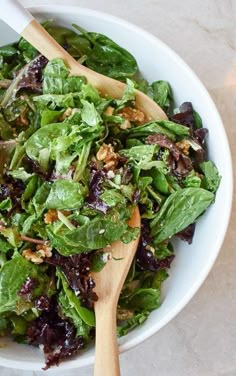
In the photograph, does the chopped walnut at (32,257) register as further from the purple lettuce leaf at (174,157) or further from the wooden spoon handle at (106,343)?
the purple lettuce leaf at (174,157)

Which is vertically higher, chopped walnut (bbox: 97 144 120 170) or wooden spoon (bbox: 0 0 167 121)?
wooden spoon (bbox: 0 0 167 121)

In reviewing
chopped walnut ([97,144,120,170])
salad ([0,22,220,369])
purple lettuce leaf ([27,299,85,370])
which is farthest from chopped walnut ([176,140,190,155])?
purple lettuce leaf ([27,299,85,370])

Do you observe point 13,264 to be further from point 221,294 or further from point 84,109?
point 221,294

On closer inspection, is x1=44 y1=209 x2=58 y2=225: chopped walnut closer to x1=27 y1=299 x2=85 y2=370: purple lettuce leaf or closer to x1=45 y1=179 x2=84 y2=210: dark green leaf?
x1=45 y1=179 x2=84 y2=210: dark green leaf

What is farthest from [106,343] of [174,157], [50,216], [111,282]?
[174,157]

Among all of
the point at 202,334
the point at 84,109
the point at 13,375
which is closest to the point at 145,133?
the point at 84,109

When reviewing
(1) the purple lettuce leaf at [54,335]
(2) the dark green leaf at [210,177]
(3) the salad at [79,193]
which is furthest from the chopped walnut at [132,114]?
(1) the purple lettuce leaf at [54,335]

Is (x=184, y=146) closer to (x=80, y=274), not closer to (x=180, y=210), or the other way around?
(x=180, y=210)

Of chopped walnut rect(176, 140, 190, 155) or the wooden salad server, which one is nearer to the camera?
the wooden salad server
